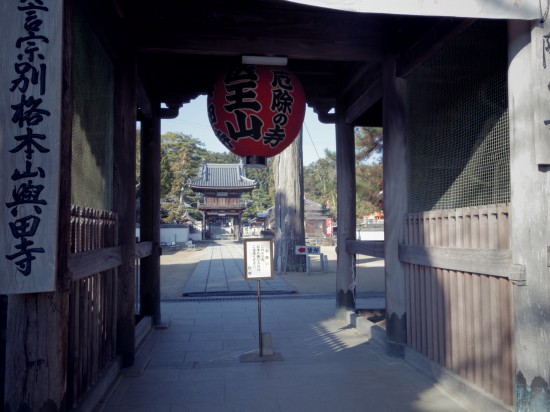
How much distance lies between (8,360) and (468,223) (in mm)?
3502

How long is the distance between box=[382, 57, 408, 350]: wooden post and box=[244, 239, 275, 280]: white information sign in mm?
1424

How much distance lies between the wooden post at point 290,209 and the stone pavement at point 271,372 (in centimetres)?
875

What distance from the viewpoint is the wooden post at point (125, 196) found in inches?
196

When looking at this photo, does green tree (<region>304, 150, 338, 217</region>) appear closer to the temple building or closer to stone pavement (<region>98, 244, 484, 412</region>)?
the temple building

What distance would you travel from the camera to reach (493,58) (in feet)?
13.0

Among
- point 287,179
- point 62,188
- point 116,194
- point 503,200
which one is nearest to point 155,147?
point 116,194

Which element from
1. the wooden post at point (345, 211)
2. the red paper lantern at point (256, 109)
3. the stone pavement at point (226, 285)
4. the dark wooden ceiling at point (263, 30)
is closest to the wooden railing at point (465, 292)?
the red paper lantern at point (256, 109)

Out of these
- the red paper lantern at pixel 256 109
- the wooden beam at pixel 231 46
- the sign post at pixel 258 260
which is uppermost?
the wooden beam at pixel 231 46

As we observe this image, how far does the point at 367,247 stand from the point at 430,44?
2.95 meters

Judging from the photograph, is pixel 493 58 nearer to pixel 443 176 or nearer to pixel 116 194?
pixel 443 176

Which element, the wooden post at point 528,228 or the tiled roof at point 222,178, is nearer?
the wooden post at point 528,228

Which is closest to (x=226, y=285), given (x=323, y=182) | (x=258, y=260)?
(x=258, y=260)

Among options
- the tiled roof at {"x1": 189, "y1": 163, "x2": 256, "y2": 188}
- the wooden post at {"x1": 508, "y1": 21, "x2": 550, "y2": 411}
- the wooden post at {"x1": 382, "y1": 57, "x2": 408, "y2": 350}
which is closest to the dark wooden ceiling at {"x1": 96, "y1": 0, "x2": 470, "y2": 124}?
the wooden post at {"x1": 382, "y1": 57, "x2": 408, "y2": 350}

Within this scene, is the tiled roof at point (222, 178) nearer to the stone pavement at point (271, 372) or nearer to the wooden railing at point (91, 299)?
the stone pavement at point (271, 372)
